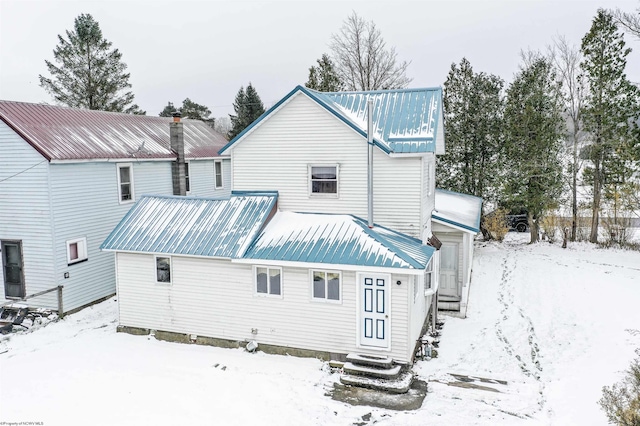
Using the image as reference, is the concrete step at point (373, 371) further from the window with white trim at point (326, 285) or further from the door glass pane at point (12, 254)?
the door glass pane at point (12, 254)

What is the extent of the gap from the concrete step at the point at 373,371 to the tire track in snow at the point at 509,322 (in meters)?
3.22

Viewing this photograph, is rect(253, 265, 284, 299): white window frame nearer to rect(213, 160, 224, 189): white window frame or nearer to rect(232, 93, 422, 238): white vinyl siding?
rect(232, 93, 422, 238): white vinyl siding

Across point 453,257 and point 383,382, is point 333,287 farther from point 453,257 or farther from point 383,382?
point 453,257

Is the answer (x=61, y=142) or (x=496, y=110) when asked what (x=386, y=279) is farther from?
(x=496, y=110)

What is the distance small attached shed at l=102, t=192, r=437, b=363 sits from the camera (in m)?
11.8

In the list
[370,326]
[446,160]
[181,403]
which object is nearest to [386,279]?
[370,326]

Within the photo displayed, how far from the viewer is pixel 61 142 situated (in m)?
16.5

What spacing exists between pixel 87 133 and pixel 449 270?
15.1 m

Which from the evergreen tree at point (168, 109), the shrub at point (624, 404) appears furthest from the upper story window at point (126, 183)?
the evergreen tree at point (168, 109)

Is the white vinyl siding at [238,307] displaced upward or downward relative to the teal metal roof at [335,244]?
downward

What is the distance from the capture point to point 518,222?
32.8 m

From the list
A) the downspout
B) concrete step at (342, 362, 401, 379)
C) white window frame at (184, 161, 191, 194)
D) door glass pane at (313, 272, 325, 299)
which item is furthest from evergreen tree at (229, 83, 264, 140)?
concrete step at (342, 362, 401, 379)

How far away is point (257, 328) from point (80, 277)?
Result: 26.2 ft

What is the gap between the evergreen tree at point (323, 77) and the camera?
32.6 meters
